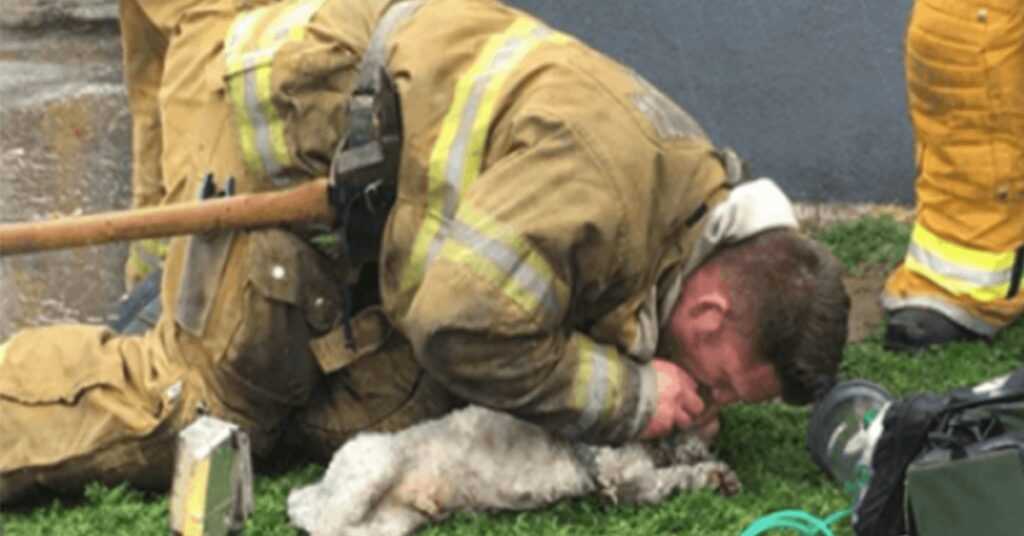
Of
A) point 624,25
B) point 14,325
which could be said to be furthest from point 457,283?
point 624,25

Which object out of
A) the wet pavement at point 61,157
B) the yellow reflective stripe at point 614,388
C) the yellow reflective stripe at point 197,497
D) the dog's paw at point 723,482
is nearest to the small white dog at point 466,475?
the dog's paw at point 723,482

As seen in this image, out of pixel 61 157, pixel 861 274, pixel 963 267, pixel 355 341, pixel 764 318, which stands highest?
pixel 764 318

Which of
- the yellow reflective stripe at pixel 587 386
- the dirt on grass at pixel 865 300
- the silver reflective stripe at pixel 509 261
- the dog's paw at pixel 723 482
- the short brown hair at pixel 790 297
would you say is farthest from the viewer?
the dirt on grass at pixel 865 300

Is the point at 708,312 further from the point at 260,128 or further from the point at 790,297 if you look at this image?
the point at 260,128

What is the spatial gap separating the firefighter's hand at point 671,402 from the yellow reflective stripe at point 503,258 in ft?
1.30

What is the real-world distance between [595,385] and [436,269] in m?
0.39

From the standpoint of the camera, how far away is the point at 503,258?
10.9 ft

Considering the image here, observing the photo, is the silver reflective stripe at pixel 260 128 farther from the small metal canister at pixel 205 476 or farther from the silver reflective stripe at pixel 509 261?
the small metal canister at pixel 205 476

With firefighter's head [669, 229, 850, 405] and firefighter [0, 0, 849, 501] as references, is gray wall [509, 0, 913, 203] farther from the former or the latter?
firefighter's head [669, 229, 850, 405]

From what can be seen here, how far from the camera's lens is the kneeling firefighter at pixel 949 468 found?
2838 millimetres

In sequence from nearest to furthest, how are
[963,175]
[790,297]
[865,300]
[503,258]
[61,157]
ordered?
[503,258]
[790,297]
[963,175]
[865,300]
[61,157]

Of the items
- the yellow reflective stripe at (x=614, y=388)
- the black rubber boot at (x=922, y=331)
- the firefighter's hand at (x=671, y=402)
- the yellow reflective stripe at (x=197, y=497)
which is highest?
the yellow reflective stripe at (x=197, y=497)

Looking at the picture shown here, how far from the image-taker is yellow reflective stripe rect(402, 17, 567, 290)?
3496mm

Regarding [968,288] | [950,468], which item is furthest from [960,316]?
[950,468]
